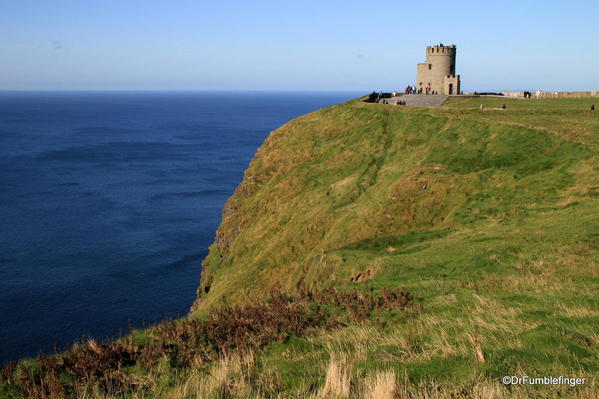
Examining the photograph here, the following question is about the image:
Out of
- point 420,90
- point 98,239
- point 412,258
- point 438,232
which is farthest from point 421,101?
point 98,239

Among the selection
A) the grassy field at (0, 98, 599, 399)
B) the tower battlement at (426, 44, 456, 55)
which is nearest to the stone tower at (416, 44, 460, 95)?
the tower battlement at (426, 44, 456, 55)

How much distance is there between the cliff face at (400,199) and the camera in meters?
21.2

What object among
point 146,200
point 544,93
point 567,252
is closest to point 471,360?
point 567,252

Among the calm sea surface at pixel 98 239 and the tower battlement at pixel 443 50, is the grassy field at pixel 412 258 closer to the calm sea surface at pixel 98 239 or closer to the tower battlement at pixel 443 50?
the calm sea surface at pixel 98 239

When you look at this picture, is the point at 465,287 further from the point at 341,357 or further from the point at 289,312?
the point at 341,357

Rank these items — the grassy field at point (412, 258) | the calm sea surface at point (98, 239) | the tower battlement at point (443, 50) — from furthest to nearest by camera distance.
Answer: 1. the tower battlement at point (443, 50)
2. the calm sea surface at point (98, 239)
3. the grassy field at point (412, 258)

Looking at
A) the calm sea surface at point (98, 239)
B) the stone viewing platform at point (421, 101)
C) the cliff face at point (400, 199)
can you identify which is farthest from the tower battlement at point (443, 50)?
the calm sea surface at point (98, 239)

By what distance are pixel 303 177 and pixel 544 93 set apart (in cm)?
3952

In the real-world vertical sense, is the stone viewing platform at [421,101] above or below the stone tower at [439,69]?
below

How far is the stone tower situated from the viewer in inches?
2842

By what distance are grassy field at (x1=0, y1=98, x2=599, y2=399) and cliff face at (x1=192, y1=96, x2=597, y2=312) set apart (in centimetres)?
14

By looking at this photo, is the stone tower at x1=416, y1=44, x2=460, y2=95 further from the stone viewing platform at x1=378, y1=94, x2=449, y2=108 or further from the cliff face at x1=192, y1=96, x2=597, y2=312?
the cliff face at x1=192, y1=96, x2=597, y2=312

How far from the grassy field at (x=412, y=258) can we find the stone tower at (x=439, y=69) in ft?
52.4

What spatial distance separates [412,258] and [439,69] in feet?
196
